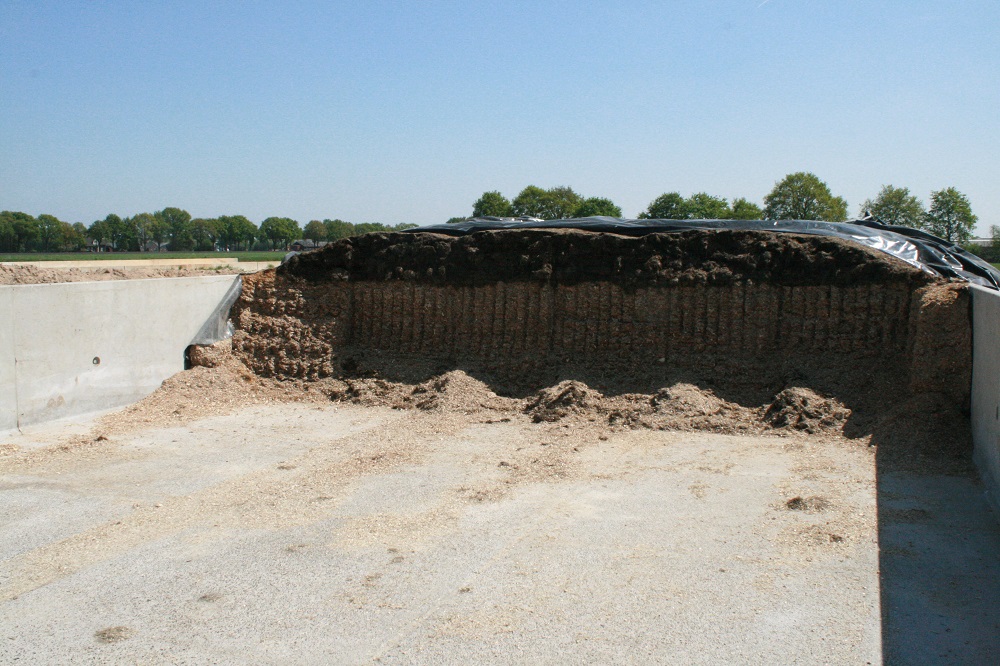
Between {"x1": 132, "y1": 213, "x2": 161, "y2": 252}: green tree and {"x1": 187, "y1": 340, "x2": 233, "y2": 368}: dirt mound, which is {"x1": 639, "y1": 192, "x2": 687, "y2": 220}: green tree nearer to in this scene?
{"x1": 187, "y1": 340, "x2": 233, "y2": 368}: dirt mound

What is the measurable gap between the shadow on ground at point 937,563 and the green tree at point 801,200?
40332mm

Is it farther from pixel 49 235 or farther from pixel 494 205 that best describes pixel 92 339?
pixel 49 235

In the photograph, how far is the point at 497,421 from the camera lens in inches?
336

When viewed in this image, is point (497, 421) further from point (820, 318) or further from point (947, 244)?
point (947, 244)

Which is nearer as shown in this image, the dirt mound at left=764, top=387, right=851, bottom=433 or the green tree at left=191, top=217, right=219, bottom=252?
the dirt mound at left=764, top=387, right=851, bottom=433

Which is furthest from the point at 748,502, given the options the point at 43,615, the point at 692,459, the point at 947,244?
the point at 947,244

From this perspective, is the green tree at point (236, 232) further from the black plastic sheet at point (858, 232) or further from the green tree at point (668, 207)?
the black plastic sheet at point (858, 232)

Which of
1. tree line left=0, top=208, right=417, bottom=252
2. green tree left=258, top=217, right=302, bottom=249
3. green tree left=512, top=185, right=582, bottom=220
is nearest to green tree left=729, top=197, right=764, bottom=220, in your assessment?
green tree left=512, top=185, right=582, bottom=220

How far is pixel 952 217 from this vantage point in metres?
45.4

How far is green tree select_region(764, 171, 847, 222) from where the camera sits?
44.2m

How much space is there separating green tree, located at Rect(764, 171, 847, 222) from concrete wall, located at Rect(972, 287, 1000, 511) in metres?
39.1

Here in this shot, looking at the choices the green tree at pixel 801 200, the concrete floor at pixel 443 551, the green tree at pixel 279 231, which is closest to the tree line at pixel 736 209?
the green tree at pixel 801 200

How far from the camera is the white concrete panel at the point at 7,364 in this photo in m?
7.94

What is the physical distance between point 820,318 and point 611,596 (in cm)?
584
